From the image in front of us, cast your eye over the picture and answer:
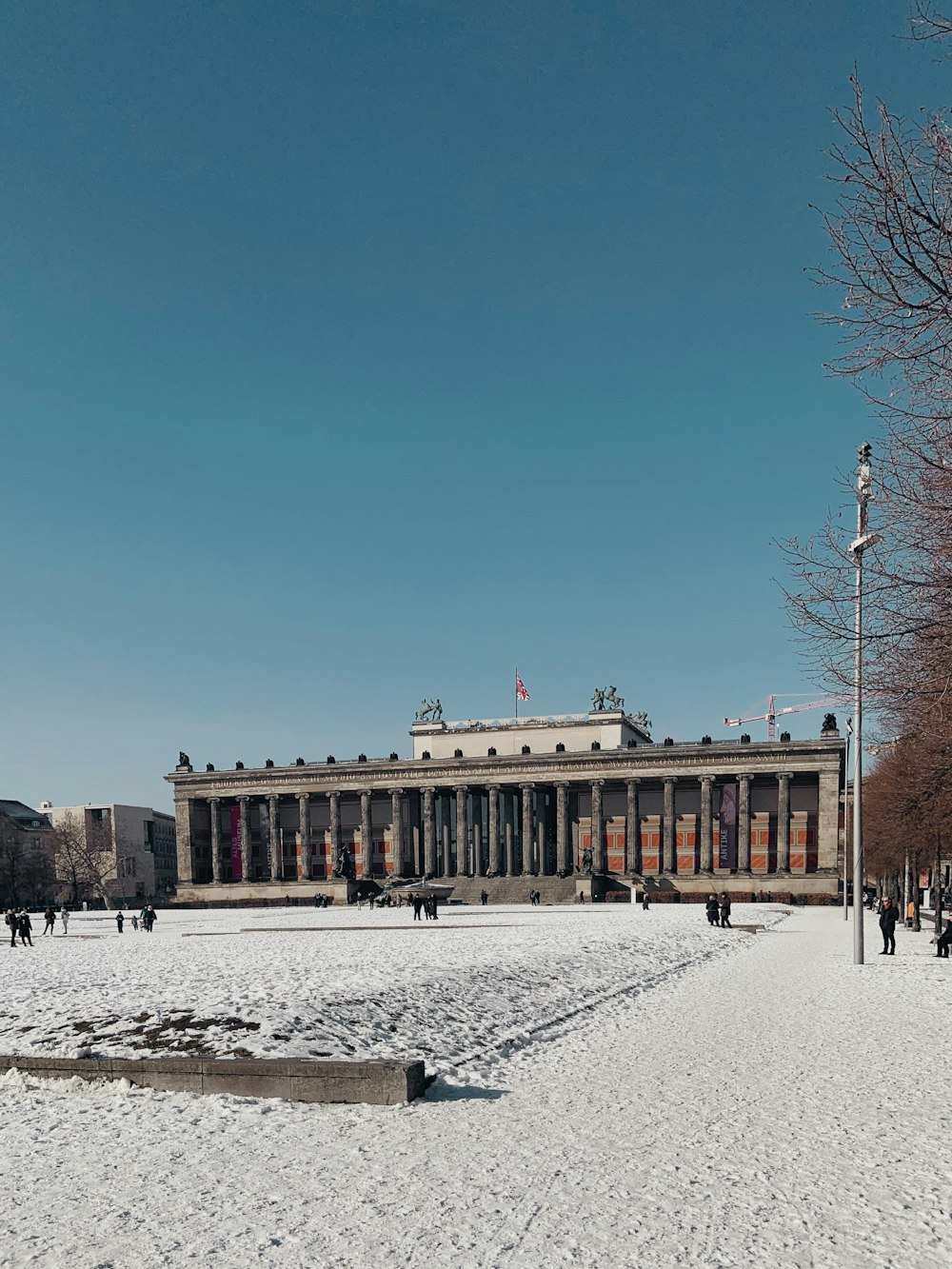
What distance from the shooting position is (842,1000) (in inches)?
957

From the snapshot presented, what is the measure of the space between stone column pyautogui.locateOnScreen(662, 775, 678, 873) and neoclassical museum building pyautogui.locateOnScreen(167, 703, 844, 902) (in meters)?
0.16

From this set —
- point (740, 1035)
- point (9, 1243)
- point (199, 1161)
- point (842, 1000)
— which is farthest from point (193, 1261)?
point (842, 1000)

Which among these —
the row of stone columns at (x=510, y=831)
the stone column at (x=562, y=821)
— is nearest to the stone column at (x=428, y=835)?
the row of stone columns at (x=510, y=831)

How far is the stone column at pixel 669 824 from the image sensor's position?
388 feet

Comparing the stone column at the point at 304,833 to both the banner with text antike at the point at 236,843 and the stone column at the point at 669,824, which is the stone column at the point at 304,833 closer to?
the banner with text antike at the point at 236,843

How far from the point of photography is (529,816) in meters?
126

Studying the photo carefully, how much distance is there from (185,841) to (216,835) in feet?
20.4

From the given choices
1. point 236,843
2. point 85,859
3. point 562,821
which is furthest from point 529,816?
point 85,859

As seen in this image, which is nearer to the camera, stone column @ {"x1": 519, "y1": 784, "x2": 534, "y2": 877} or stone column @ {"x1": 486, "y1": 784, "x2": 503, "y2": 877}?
stone column @ {"x1": 519, "y1": 784, "x2": 534, "y2": 877}

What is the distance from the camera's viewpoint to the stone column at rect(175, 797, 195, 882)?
13900 centimetres

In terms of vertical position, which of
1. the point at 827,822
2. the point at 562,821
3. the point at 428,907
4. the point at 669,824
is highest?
the point at 428,907

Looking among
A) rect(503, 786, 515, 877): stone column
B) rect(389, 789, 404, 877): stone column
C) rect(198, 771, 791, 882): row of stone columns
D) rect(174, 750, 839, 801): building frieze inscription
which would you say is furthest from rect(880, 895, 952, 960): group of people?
rect(389, 789, 404, 877): stone column

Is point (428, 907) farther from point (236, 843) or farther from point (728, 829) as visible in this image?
point (236, 843)

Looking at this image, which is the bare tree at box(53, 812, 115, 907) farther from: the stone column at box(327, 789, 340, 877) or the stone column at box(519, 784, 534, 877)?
the stone column at box(519, 784, 534, 877)
